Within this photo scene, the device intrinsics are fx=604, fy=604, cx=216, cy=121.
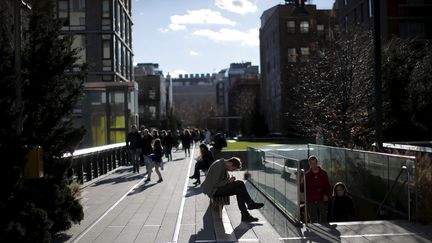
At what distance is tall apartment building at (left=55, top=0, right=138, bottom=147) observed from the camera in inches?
1374

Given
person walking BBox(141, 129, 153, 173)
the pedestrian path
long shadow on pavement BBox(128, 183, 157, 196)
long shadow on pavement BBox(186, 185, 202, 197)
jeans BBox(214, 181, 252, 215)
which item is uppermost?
person walking BBox(141, 129, 153, 173)

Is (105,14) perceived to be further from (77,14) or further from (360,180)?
(360,180)

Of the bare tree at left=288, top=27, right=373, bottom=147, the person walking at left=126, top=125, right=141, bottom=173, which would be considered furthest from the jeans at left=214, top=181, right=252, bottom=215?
the person walking at left=126, top=125, right=141, bottom=173

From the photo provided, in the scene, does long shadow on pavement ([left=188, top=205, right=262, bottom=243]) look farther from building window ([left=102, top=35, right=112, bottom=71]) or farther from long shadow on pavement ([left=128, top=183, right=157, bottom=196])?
building window ([left=102, top=35, right=112, bottom=71])

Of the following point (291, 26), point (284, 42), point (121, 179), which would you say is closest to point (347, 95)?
point (121, 179)

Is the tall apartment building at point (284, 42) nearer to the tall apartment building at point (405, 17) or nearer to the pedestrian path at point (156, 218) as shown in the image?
the tall apartment building at point (405, 17)

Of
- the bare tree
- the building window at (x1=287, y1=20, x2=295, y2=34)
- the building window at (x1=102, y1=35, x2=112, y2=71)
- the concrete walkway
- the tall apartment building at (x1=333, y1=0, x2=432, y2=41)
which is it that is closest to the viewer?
the concrete walkway

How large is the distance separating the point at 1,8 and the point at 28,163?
248 cm

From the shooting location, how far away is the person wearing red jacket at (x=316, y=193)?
11.9 metres

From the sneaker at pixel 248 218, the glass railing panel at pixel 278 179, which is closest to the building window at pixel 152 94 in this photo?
A: the glass railing panel at pixel 278 179

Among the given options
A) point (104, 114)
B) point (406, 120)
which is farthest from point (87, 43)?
point (406, 120)

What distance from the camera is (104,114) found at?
1389 inches

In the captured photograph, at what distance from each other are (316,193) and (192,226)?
2.58 metres

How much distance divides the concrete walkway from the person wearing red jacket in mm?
646
